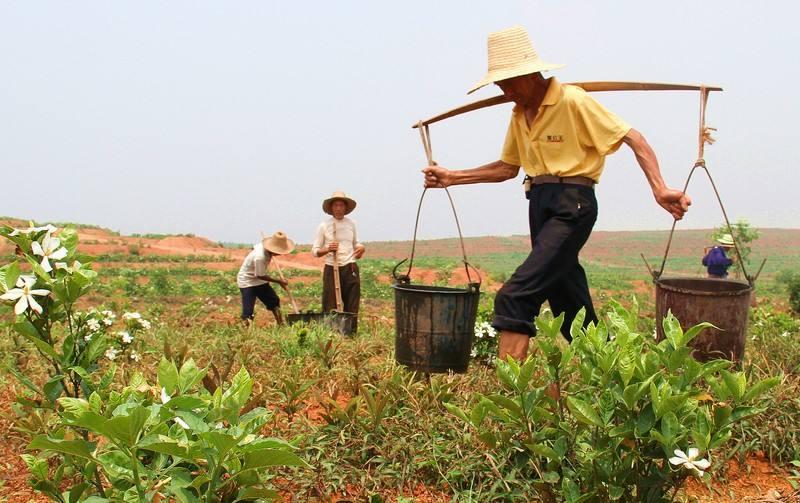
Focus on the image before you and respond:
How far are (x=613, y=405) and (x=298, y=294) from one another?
496 inches

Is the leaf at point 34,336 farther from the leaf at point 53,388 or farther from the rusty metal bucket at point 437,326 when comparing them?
the rusty metal bucket at point 437,326

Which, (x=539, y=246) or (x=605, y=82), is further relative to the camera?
(x=605, y=82)

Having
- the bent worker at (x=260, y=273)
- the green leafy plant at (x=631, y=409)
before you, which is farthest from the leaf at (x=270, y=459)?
the bent worker at (x=260, y=273)

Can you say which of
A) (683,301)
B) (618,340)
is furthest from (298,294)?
(618,340)

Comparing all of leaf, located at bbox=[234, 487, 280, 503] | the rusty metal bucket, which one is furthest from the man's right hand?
leaf, located at bbox=[234, 487, 280, 503]

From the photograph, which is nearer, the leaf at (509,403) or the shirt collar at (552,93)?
the leaf at (509,403)

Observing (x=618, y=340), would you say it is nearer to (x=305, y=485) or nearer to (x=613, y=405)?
(x=613, y=405)

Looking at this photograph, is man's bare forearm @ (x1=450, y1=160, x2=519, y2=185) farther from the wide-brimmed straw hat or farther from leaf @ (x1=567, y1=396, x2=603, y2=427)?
the wide-brimmed straw hat

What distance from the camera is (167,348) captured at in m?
4.02

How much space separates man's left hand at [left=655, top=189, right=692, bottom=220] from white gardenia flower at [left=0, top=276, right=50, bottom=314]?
2.75 meters

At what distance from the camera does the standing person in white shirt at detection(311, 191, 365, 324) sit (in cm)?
707

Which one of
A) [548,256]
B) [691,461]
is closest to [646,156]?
[548,256]

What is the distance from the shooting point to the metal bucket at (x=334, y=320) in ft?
21.5

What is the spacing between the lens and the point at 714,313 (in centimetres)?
381
